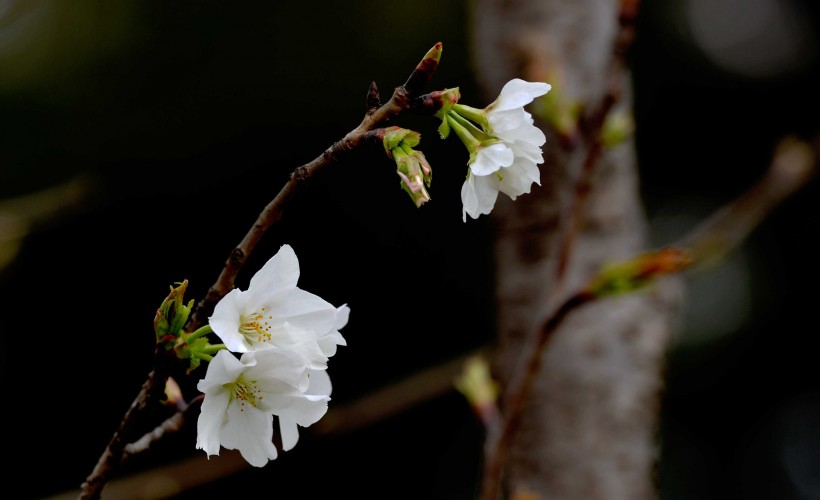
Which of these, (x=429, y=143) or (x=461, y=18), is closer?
(x=429, y=143)

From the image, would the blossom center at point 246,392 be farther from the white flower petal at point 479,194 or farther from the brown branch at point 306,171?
the white flower petal at point 479,194

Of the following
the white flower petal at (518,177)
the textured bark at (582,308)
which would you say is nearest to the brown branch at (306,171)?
the white flower petal at (518,177)

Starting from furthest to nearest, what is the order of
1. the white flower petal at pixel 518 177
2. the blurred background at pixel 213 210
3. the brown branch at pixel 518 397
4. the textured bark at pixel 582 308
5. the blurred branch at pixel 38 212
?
the blurred background at pixel 213 210
the blurred branch at pixel 38 212
the textured bark at pixel 582 308
the brown branch at pixel 518 397
the white flower petal at pixel 518 177

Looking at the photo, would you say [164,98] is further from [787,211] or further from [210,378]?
[787,211]

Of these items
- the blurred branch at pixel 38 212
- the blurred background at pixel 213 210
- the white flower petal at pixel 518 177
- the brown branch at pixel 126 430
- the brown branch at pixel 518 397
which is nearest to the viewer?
the brown branch at pixel 126 430

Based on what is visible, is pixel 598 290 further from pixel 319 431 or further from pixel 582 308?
pixel 319 431

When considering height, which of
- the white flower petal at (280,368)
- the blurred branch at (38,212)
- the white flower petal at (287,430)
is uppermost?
the white flower petal at (280,368)

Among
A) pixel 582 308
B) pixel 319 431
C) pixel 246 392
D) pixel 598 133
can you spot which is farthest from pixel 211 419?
pixel 319 431

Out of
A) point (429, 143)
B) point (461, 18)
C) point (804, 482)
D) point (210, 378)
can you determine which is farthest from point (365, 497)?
point (804, 482)
